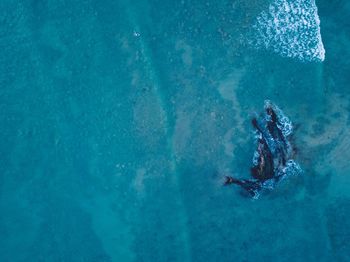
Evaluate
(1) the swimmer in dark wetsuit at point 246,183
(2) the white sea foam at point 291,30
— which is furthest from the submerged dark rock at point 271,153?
(2) the white sea foam at point 291,30

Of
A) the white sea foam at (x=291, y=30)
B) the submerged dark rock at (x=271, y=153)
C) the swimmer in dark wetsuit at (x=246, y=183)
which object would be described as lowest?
the swimmer in dark wetsuit at (x=246, y=183)

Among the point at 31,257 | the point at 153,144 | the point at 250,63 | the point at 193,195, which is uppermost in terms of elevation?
the point at 250,63

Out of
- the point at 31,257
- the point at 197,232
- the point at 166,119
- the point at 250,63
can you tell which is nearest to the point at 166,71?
→ the point at 166,119

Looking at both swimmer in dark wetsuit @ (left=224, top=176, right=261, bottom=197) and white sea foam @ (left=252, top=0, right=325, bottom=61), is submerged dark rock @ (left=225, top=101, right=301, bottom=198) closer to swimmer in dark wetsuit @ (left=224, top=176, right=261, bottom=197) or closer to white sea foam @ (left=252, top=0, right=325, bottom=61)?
swimmer in dark wetsuit @ (left=224, top=176, right=261, bottom=197)

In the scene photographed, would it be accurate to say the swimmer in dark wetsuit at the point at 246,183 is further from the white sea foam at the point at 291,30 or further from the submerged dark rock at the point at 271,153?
the white sea foam at the point at 291,30

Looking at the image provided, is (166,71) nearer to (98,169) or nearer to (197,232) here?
(98,169)

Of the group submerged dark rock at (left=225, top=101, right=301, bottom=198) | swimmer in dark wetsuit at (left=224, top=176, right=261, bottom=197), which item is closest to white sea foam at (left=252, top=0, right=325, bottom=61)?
submerged dark rock at (left=225, top=101, right=301, bottom=198)
